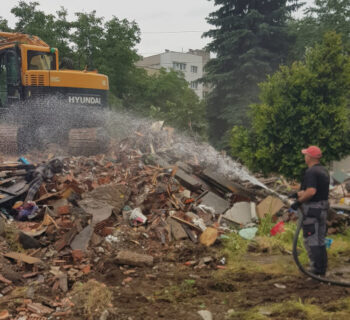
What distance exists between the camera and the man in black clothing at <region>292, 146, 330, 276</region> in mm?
5281

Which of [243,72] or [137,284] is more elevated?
[243,72]

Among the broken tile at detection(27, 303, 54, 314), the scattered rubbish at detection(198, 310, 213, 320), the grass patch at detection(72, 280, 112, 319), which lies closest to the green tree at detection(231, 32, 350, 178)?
the scattered rubbish at detection(198, 310, 213, 320)

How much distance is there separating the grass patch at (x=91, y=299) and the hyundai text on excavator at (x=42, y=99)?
282 inches

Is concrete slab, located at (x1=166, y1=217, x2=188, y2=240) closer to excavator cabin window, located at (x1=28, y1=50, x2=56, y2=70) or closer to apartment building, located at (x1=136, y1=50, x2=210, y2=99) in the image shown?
excavator cabin window, located at (x1=28, y1=50, x2=56, y2=70)

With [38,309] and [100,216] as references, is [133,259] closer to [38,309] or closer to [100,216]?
[100,216]

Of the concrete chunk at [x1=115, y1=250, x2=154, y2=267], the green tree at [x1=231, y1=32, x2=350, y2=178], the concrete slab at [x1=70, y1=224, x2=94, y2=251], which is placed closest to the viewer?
the concrete chunk at [x1=115, y1=250, x2=154, y2=267]

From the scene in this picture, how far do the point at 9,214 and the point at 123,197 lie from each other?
2.32 meters

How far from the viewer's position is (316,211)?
17.5 ft

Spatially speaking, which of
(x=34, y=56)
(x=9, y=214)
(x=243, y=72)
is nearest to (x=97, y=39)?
(x=243, y=72)

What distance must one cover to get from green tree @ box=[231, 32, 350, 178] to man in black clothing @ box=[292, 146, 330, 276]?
538cm

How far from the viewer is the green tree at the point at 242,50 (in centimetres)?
2228

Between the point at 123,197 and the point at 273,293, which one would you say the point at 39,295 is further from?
the point at 123,197

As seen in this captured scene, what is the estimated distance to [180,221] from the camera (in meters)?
7.66

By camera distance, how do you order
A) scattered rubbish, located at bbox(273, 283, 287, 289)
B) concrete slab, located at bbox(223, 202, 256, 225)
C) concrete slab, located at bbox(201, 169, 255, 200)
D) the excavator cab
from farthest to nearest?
1. the excavator cab
2. concrete slab, located at bbox(201, 169, 255, 200)
3. concrete slab, located at bbox(223, 202, 256, 225)
4. scattered rubbish, located at bbox(273, 283, 287, 289)
